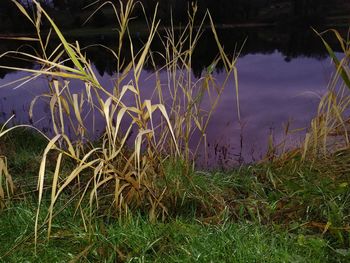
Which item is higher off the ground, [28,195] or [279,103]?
[28,195]

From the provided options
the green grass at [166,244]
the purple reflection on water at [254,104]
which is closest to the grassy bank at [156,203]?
the green grass at [166,244]

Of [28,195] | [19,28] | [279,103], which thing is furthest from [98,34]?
[28,195]

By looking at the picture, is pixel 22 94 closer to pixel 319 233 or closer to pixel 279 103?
pixel 279 103

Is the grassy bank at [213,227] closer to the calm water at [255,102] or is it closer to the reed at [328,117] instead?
the reed at [328,117]

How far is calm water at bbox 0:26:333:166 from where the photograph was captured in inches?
183

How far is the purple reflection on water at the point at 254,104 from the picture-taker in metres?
4.63

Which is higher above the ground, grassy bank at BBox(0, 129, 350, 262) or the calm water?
grassy bank at BBox(0, 129, 350, 262)

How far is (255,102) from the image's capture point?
26.9ft

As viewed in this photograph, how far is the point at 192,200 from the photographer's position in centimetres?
214

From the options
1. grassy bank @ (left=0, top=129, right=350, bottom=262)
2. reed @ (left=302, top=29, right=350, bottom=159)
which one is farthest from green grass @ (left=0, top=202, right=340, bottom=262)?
reed @ (left=302, top=29, right=350, bottom=159)

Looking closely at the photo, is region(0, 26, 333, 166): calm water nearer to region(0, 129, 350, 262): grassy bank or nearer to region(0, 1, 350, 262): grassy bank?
region(0, 1, 350, 262): grassy bank

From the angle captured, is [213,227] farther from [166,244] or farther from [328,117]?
[328,117]

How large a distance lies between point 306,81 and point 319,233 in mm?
8945

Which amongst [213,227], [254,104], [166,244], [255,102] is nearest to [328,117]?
[213,227]
